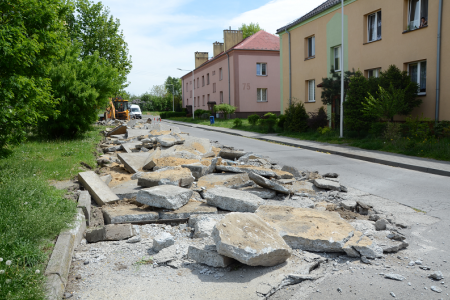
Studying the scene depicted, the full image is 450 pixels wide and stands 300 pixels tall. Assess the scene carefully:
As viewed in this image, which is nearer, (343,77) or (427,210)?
(427,210)

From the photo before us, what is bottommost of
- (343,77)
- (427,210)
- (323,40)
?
(427,210)

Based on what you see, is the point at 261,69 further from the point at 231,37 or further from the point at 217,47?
the point at 217,47

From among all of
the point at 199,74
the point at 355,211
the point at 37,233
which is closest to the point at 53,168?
the point at 37,233

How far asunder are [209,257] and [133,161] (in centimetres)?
647

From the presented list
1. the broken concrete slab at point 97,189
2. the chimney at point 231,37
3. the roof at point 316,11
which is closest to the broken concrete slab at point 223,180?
the broken concrete slab at point 97,189

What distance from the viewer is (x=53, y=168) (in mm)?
8539

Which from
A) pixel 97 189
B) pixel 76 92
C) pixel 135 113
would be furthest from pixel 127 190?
pixel 135 113

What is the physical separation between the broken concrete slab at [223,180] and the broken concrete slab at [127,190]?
135cm

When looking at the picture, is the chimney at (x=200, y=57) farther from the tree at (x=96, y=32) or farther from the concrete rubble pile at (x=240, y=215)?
the concrete rubble pile at (x=240, y=215)

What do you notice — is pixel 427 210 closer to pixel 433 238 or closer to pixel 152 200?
pixel 433 238

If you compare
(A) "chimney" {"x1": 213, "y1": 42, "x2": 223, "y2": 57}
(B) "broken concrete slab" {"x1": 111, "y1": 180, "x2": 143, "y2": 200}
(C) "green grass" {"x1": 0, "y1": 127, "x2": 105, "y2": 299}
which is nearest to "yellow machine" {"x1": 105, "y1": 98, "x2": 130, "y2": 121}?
(A) "chimney" {"x1": 213, "y1": 42, "x2": 223, "y2": 57}

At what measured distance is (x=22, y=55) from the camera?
662cm

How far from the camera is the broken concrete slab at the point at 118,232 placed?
4805mm

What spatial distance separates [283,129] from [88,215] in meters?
19.3
